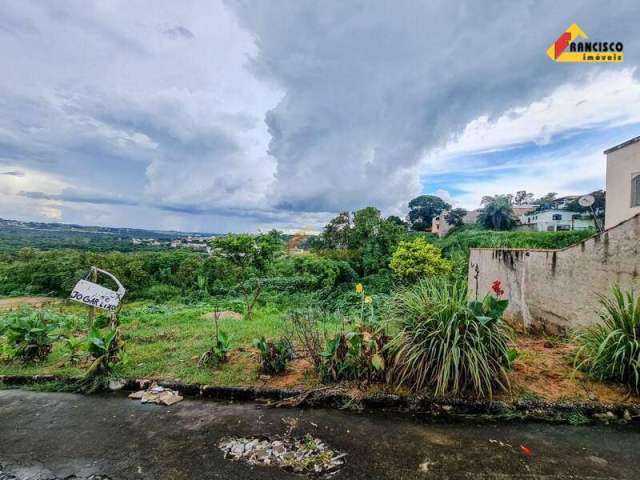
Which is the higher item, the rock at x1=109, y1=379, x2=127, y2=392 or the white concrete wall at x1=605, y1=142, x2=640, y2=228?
the white concrete wall at x1=605, y1=142, x2=640, y2=228

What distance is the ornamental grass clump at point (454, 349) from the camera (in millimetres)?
2639

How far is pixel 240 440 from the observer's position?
2291mm

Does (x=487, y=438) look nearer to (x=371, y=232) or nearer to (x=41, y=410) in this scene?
(x=41, y=410)

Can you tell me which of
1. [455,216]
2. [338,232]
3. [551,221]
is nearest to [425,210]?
[455,216]

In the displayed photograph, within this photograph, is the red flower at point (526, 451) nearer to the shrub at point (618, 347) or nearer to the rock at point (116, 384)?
the shrub at point (618, 347)

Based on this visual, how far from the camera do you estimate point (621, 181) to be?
8.70 metres

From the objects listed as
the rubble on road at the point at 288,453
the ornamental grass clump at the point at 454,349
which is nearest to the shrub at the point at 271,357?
the rubble on road at the point at 288,453

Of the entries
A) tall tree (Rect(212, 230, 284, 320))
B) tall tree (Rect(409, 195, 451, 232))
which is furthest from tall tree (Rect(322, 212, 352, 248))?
tall tree (Rect(409, 195, 451, 232))

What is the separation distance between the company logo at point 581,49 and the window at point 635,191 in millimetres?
4814

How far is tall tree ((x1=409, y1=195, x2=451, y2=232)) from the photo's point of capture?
4334 centimetres

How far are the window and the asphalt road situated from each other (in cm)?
892

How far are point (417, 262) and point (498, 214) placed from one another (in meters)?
23.5

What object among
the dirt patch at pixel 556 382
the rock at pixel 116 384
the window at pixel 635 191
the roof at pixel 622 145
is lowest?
the rock at pixel 116 384

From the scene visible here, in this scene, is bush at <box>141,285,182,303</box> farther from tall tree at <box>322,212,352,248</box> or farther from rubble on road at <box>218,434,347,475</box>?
rubble on road at <box>218,434,347,475</box>
